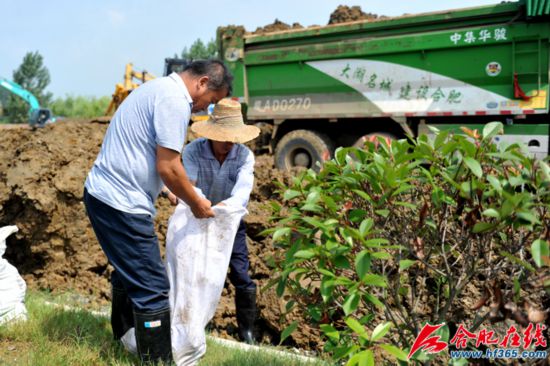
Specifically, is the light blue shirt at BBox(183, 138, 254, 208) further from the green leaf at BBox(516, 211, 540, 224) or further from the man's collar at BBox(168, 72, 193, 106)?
the green leaf at BBox(516, 211, 540, 224)

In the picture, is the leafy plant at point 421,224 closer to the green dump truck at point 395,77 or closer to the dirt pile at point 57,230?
the dirt pile at point 57,230

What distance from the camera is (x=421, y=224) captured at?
185 cm

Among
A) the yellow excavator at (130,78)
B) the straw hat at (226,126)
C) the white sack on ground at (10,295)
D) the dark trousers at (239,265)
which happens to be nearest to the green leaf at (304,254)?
the straw hat at (226,126)

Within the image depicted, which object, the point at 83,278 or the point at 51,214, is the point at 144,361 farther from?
the point at 51,214

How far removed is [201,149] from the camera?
3322mm

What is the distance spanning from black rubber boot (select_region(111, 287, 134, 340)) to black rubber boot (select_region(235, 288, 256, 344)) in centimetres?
78

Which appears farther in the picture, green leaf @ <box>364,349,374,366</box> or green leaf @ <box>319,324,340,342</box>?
green leaf @ <box>319,324,340,342</box>

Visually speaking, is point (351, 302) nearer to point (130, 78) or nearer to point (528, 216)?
point (528, 216)

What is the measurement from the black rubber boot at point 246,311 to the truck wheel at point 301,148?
527 centimetres

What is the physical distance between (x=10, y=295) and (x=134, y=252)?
1.29 metres

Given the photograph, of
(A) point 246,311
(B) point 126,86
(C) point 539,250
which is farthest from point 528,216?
(B) point 126,86

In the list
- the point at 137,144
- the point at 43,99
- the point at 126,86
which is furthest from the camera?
the point at 43,99

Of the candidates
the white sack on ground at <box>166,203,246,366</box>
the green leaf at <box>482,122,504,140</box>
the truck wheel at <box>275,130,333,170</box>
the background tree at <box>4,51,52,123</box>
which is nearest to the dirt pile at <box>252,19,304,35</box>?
the truck wheel at <box>275,130,333,170</box>

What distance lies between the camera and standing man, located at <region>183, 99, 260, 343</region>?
3111mm
